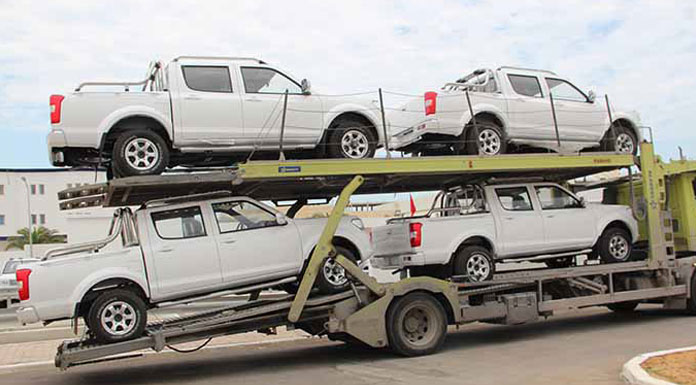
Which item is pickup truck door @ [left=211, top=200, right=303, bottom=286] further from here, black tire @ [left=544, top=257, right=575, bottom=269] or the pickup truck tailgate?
black tire @ [left=544, top=257, right=575, bottom=269]

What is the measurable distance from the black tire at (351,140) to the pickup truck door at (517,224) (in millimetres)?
2229

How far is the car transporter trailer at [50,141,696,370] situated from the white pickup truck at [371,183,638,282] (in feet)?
0.89

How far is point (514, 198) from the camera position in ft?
36.5

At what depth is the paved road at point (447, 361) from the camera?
842cm

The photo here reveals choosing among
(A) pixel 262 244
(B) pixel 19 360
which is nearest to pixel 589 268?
(A) pixel 262 244

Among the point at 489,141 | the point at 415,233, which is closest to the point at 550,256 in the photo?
the point at 489,141

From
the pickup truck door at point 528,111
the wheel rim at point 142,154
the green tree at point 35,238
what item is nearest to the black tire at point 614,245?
the pickup truck door at point 528,111

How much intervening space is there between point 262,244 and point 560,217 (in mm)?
4779

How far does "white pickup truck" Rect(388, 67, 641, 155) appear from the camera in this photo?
10.9 m

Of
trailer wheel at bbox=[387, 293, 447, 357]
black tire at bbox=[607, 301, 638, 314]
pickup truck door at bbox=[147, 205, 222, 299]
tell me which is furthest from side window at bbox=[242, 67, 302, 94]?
black tire at bbox=[607, 301, 638, 314]

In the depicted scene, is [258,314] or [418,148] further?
[418,148]

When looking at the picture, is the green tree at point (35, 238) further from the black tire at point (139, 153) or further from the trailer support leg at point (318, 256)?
the trailer support leg at point (318, 256)

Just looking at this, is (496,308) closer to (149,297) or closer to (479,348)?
(479,348)

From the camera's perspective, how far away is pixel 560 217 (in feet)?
36.7
